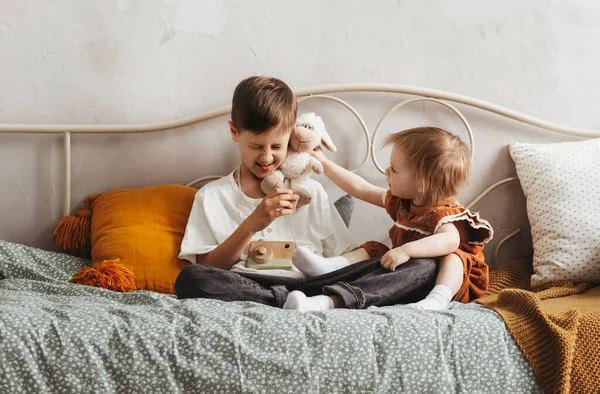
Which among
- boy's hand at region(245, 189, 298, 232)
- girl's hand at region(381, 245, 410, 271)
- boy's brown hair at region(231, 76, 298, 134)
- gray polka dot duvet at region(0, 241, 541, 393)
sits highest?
boy's brown hair at region(231, 76, 298, 134)

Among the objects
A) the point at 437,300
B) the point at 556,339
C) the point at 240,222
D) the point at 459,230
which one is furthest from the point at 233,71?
the point at 556,339

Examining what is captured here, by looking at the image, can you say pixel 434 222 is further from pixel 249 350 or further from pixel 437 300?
pixel 249 350

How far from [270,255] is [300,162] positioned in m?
0.26

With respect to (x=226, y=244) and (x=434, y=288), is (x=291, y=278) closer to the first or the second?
(x=226, y=244)

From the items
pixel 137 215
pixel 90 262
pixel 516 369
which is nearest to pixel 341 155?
pixel 137 215

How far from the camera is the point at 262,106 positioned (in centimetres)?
199

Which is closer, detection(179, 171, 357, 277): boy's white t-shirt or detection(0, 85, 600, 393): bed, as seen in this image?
detection(0, 85, 600, 393): bed

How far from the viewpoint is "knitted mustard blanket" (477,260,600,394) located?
159 centimetres

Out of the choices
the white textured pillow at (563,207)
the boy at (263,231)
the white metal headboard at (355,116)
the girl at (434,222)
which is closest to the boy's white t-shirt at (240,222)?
the boy at (263,231)

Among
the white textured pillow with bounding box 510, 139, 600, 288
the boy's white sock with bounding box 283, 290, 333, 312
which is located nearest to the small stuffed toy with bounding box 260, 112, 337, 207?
the boy's white sock with bounding box 283, 290, 333, 312

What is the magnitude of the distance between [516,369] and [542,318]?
0.41 ft

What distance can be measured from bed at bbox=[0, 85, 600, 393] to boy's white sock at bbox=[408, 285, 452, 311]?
90 mm

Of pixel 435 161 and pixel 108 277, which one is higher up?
pixel 435 161

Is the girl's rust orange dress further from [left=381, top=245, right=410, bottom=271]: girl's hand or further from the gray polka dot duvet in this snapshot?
the gray polka dot duvet
